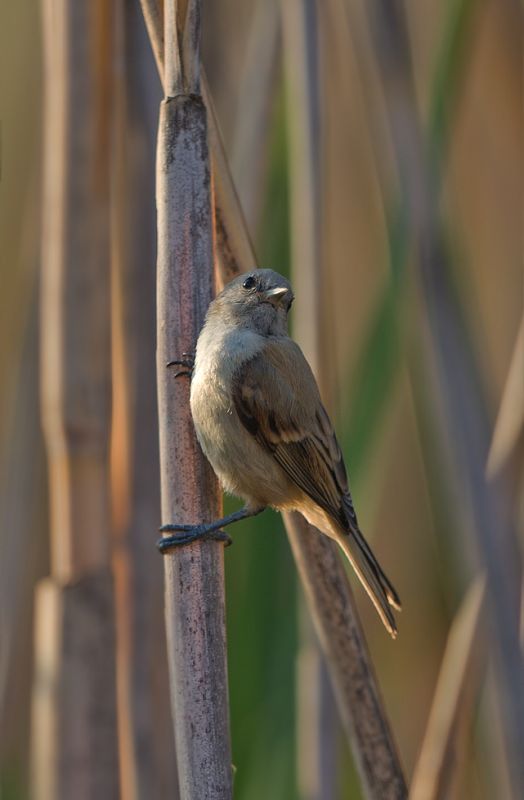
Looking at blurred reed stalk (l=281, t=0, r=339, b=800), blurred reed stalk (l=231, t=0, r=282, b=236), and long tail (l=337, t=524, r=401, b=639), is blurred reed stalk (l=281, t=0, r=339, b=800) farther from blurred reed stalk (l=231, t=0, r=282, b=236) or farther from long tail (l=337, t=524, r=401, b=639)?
long tail (l=337, t=524, r=401, b=639)

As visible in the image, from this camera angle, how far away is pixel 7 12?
6.89 ft

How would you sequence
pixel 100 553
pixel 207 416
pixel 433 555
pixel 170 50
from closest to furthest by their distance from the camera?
pixel 170 50, pixel 207 416, pixel 100 553, pixel 433 555

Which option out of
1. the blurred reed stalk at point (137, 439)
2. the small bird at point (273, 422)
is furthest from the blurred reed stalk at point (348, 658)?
the blurred reed stalk at point (137, 439)

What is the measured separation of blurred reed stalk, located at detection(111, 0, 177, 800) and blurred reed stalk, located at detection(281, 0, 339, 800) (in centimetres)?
24

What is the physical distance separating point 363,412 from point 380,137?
0.49 meters

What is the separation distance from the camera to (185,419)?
4.32 ft

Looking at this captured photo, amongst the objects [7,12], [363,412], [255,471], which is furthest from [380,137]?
[7,12]

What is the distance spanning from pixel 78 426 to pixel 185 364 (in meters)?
0.33

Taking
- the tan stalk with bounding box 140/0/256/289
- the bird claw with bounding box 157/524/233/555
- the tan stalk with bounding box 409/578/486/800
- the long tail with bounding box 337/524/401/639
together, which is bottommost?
the tan stalk with bounding box 409/578/486/800

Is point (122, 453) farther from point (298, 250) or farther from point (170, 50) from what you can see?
point (170, 50)

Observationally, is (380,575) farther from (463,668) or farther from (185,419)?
(185,419)

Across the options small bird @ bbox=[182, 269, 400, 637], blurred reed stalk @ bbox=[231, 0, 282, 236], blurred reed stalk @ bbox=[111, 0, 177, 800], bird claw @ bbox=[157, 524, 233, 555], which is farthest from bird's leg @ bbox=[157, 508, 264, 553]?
blurred reed stalk @ bbox=[231, 0, 282, 236]

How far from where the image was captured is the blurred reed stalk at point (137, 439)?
5.75 ft

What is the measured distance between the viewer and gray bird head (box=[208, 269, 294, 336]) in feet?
5.29
